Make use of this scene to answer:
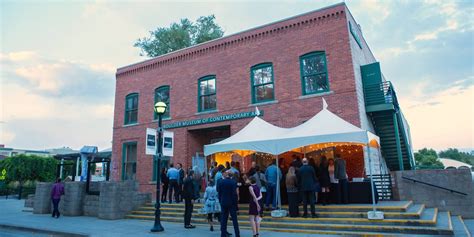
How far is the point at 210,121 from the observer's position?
53.6 feet

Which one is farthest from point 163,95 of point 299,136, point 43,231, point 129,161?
point 299,136

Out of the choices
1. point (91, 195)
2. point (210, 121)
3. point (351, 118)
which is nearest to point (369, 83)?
point (351, 118)

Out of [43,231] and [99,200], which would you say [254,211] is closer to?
[43,231]

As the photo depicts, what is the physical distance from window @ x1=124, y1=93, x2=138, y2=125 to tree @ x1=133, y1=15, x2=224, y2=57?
36.0 feet

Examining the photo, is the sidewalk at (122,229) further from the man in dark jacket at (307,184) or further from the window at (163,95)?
the window at (163,95)

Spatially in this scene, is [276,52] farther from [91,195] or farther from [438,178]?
[91,195]

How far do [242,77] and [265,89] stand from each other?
1.48 m

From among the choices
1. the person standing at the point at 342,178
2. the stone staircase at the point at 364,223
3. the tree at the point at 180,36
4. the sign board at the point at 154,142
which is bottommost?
the stone staircase at the point at 364,223

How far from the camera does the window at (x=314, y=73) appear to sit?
13906mm

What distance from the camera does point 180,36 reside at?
30.2 meters

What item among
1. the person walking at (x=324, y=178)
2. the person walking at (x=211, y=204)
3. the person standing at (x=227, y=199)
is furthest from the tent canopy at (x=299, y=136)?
the person standing at (x=227, y=199)

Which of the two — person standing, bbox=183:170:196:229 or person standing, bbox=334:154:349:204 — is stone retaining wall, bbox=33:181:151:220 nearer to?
person standing, bbox=183:170:196:229

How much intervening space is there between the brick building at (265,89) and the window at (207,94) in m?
0.06

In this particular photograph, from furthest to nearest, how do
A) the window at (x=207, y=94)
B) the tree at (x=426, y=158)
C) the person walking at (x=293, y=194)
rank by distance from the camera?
the tree at (x=426, y=158) < the window at (x=207, y=94) < the person walking at (x=293, y=194)
